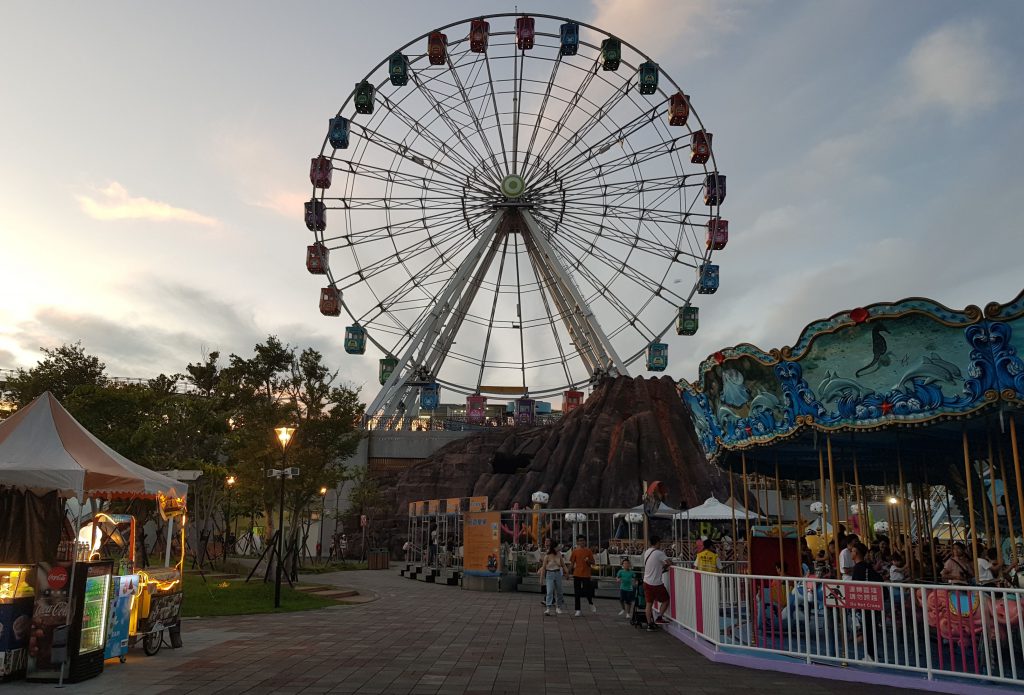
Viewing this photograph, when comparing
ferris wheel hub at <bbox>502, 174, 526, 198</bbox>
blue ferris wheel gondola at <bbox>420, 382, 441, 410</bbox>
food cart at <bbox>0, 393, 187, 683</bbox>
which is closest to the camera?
food cart at <bbox>0, 393, 187, 683</bbox>

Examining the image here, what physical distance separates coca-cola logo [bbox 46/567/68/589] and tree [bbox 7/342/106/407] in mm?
29722

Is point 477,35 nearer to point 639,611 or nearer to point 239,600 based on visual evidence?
point 239,600

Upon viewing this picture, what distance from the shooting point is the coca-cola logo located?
8.97 m

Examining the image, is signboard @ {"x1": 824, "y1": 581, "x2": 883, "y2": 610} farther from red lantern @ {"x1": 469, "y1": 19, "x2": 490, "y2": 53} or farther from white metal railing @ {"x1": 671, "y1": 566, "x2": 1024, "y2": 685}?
red lantern @ {"x1": 469, "y1": 19, "x2": 490, "y2": 53}

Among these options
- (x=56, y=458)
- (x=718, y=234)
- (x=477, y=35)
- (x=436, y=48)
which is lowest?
(x=56, y=458)

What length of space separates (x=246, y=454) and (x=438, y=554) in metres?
8.27

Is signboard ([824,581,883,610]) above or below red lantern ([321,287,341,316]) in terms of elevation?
below

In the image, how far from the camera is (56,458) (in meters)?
9.88

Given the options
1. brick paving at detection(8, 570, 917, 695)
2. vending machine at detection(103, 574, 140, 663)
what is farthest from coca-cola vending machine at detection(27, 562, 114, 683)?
vending machine at detection(103, 574, 140, 663)

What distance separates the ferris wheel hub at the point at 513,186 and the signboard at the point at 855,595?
102 feet

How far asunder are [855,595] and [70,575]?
30.8 ft

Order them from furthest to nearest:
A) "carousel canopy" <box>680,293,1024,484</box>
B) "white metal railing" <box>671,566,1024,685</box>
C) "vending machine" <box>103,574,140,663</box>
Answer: "carousel canopy" <box>680,293,1024,484</box>
"vending machine" <box>103,574,140,663</box>
"white metal railing" <box>671,566,1024,685</box>

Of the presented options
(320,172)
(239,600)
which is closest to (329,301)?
(320,172)

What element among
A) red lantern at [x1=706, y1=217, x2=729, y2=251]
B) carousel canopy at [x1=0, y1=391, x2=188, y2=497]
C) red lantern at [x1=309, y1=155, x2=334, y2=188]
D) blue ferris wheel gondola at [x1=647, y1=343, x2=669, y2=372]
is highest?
red lantern at [x1=309, y1=155, x2=334, y2=188]
